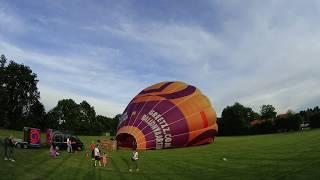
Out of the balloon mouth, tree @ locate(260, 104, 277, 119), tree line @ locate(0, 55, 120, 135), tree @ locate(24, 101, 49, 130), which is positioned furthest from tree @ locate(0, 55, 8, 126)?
tree @ locate(260, 104, 277, 119)

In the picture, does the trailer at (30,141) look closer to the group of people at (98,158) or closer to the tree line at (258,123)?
the group of people at (98,158)

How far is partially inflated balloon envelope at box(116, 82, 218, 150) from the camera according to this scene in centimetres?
3934

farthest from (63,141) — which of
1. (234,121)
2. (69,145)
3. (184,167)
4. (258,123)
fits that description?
(234,121)

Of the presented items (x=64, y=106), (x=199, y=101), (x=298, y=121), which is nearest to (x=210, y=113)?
(x=199, y=101)

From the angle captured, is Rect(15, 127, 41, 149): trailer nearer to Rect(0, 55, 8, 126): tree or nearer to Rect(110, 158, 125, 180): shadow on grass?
Rect(110, 158, 125, 180): shadow on grass

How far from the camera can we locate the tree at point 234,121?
102 meters

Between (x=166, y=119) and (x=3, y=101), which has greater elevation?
(x=3, y=101)

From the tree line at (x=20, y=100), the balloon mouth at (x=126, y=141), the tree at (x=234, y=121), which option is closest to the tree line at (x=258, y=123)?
the tree at (x=234, y=121)

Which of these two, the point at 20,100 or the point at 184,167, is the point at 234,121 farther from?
the point at 184,167

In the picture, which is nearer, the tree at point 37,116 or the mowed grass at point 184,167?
the mowed grass at point 184,167

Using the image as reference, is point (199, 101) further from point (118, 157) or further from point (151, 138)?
point (118, 157)

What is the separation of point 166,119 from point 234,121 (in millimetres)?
67507

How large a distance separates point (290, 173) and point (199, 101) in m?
21.0

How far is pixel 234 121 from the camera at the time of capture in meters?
105
